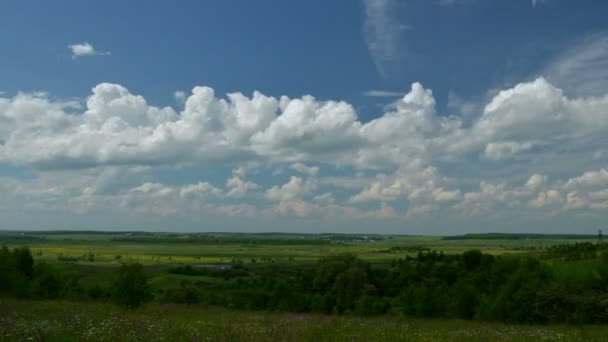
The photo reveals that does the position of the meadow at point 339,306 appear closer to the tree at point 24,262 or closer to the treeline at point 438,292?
the treeline at point 438,292

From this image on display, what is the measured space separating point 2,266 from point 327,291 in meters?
63.1

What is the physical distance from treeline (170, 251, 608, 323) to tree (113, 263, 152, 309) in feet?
68.0

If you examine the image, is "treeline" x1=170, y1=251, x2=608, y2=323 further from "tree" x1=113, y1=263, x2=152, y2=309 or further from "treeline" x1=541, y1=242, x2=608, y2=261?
"treeline" x1=541, y1=242, x2=608, y2=261

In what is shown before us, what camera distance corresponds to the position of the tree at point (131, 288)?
3219 cm

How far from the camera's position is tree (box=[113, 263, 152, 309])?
3219cm

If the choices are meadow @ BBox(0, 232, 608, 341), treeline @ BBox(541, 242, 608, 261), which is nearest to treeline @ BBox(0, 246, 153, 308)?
meadow @ BBox(0, 232, 608, 341)

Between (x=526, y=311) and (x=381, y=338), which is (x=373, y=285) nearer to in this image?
(x=526, y=311)

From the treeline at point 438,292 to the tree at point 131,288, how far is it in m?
20.7

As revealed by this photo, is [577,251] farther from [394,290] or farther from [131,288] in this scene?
[131,288]

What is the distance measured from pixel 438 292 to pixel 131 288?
3669 cm

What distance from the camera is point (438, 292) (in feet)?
189

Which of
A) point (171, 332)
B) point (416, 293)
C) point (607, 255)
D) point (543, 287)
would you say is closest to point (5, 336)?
point (171, 332)

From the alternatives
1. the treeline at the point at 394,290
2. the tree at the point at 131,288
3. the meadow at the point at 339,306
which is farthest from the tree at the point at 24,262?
the tree at the point at 131,288

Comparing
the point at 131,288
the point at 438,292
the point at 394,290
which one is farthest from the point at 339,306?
the point at 131,288
